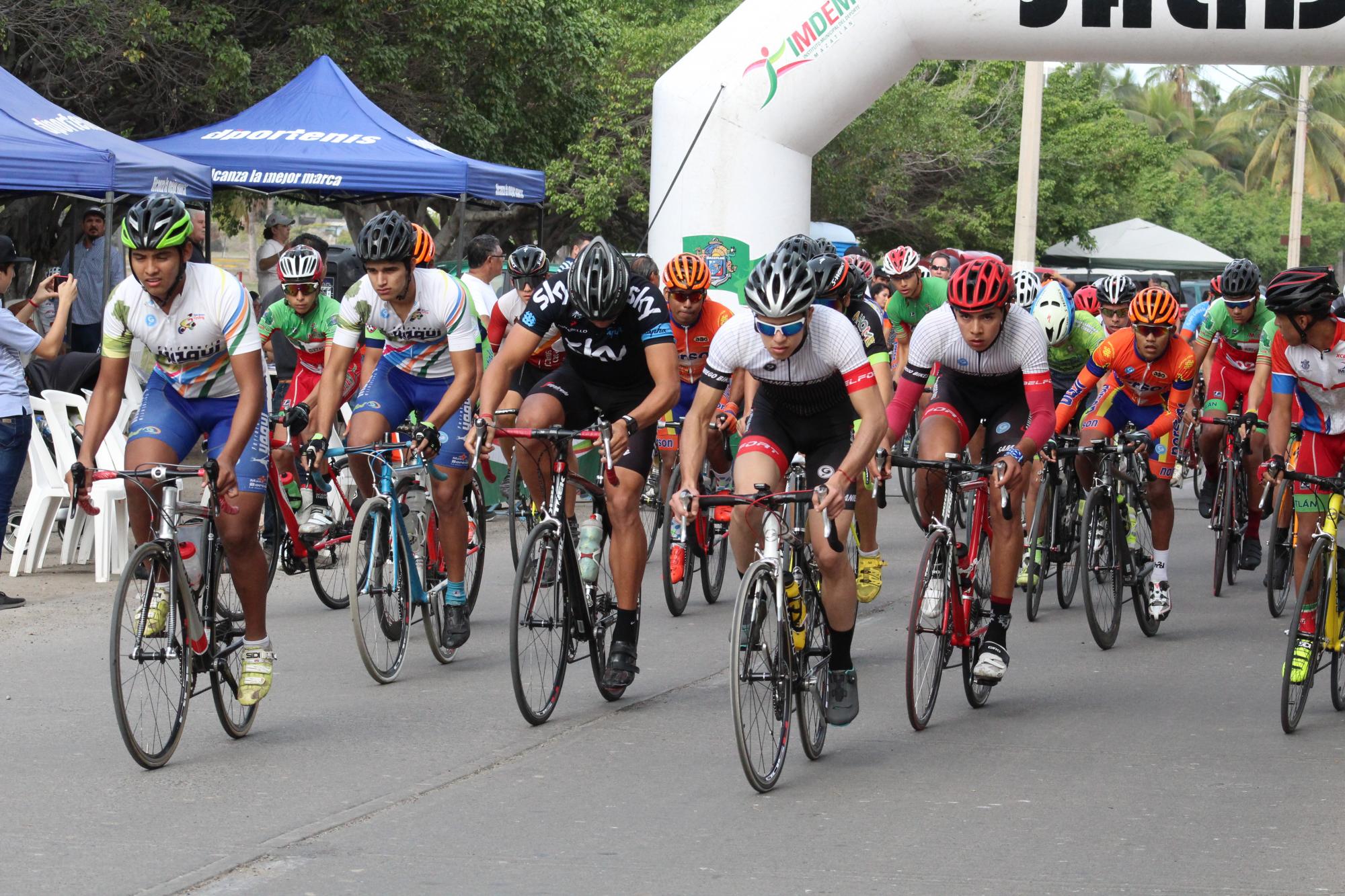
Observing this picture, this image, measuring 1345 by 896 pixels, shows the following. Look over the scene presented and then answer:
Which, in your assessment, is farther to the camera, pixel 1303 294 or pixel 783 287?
pixel 1303 294

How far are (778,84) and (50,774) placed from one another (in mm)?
11832

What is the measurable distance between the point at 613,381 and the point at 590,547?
3.12ft

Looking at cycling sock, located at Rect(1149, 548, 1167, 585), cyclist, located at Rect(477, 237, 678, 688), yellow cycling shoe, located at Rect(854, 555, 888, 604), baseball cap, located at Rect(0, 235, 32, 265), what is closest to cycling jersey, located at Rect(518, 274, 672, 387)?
cyclist, located at Rect(477, 237, 678, 688)

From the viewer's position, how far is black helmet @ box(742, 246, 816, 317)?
6398 mm

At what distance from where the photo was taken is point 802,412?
7148mm

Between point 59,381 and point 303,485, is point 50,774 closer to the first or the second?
point 303,485

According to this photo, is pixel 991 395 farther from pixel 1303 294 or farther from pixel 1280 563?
pixel 1280 563

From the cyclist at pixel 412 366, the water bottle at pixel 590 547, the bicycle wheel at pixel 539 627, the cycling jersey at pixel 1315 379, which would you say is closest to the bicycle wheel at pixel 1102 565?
the cycling jersey at pixel 1315 379

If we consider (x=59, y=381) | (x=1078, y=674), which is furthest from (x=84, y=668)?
(x=1078, y=674)

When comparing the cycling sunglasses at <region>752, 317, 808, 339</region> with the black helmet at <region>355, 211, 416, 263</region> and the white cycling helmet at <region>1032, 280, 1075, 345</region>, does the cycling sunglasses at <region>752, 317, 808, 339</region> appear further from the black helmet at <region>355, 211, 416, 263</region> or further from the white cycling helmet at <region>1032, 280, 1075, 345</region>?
the white cycling helmet at <region>1032, 280, 1075, 345</region>

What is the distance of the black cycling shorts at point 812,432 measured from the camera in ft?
23.4

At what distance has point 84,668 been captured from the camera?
27.0 ft

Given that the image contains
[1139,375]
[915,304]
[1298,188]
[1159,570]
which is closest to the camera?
[1159,570]

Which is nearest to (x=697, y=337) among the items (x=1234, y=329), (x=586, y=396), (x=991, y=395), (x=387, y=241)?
(x=586, y=396)
